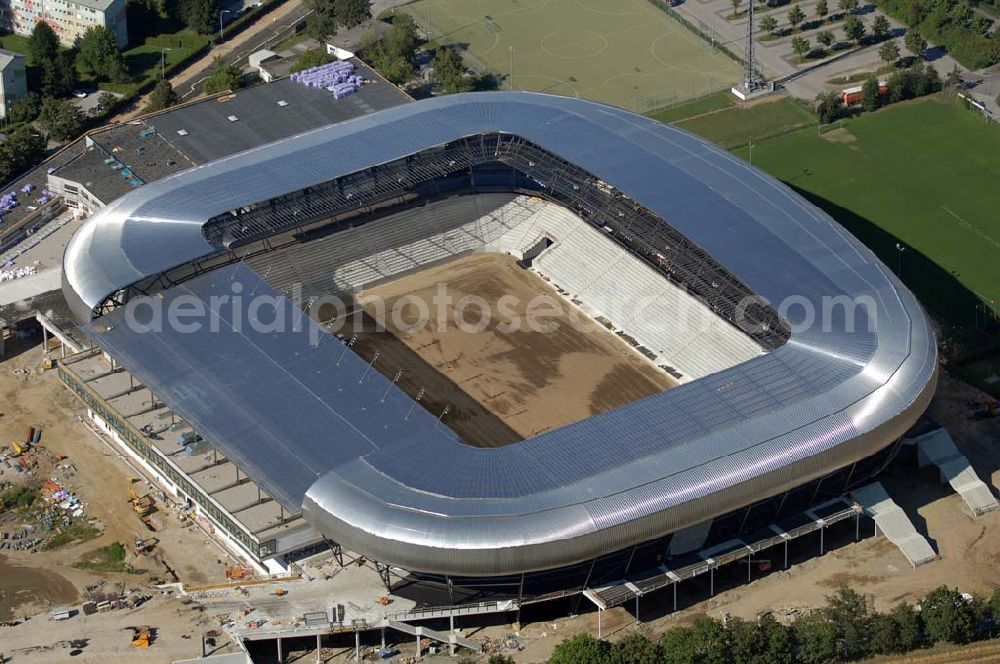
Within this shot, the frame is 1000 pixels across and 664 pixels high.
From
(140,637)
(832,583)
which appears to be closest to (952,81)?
(832,583)

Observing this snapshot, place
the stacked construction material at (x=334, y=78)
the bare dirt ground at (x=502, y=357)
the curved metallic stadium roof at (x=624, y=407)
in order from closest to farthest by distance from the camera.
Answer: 1. the curved metallic stadium roof at (x=624, y=407)
2. the bare dirt ground at (x=502, y=357)
3. the stacked construction material at (x=334, y=78)

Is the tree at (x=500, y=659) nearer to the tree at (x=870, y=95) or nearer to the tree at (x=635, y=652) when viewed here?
the tree at (x=635, y=652)

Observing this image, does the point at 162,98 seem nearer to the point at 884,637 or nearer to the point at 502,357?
the point at 502,357

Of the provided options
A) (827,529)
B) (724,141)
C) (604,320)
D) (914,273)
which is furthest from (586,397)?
(724,141)

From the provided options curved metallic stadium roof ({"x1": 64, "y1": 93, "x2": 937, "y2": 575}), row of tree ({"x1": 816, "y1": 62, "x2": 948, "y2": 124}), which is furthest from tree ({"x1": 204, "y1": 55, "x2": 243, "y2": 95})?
row of tree ({"x1": 816, "y1": 62, "x2": 948, "y2": 124})

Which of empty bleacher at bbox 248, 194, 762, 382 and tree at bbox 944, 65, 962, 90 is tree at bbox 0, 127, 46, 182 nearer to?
empty bleacher at bbox 248, 194, 762, 382

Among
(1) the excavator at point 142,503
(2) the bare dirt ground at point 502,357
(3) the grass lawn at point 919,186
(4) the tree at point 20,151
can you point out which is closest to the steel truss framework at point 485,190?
(2) the bare dirt ground at point 502,357
